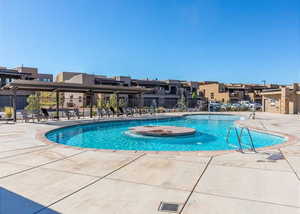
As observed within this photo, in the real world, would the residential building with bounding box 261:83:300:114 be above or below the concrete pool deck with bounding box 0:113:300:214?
above

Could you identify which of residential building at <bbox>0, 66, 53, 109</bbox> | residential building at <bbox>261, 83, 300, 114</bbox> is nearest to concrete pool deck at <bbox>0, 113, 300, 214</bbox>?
residential building at <bbox>261, 83, 300, 114</bbox>

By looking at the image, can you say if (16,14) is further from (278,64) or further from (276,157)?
(278,64)

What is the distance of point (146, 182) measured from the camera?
137 inches

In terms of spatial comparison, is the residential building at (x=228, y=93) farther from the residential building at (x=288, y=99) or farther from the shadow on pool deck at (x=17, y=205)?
the shadow on pool deck at (x=17, y=205)

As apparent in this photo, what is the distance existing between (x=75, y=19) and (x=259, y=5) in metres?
11.1

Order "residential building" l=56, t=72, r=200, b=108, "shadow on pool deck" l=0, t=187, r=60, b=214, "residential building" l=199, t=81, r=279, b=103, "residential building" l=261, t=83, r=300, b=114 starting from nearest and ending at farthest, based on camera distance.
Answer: "shadow on pool deck" l=0, t=187, r=60, b=214 < "residential building" l=261, t=83, r=300, b=114 < "residential building" l=56, t=72, r=200, b=108 < "residential building" l=199, t=81, r=279, b=103

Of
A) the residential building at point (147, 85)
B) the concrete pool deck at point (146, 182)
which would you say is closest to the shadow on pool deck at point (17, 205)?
the concrete pool deck at point (146, 182)

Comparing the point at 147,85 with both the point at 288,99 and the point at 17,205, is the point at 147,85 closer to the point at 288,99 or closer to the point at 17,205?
the point at 288,99

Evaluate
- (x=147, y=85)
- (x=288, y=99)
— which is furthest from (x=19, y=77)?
(x=288, y=99)

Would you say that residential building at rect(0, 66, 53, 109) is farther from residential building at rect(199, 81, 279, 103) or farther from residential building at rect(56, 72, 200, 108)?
residential building at rect(199, 81, 279, 103)

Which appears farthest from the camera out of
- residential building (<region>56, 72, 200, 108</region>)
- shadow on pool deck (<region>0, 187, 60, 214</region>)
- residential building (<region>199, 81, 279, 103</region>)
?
residential building (<region>199, 81, 279, 103</region>)

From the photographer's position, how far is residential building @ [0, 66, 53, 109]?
3075 centimetres

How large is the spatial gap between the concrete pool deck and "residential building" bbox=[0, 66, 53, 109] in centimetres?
2726

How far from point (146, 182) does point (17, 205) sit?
5.99 feet
